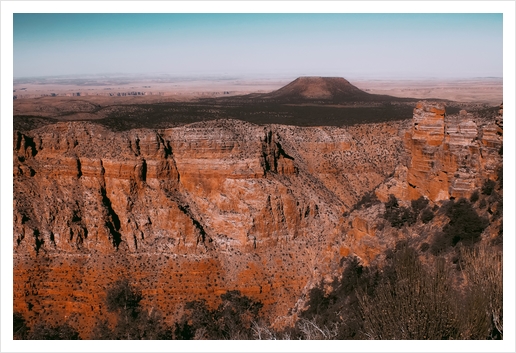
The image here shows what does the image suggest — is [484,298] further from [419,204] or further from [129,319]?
[129,319]

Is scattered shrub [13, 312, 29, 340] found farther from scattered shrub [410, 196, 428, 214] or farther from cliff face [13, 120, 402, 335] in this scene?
scattered shrub [410, 196, 428, 214]

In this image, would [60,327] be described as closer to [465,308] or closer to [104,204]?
[104,204]

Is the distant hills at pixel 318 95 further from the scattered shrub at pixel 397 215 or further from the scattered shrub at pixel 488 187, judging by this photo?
the scattered shrub at pixel 488 187

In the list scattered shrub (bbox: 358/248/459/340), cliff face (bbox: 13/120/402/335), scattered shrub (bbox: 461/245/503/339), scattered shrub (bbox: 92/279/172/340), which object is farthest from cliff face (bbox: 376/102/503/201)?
scattered shrub (bbox: 92/279/172/340)

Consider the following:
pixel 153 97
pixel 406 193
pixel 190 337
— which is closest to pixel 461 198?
pixel 406 193

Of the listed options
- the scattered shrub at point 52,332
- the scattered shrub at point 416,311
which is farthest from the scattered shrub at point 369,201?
the scattered shrub at point 52,332
